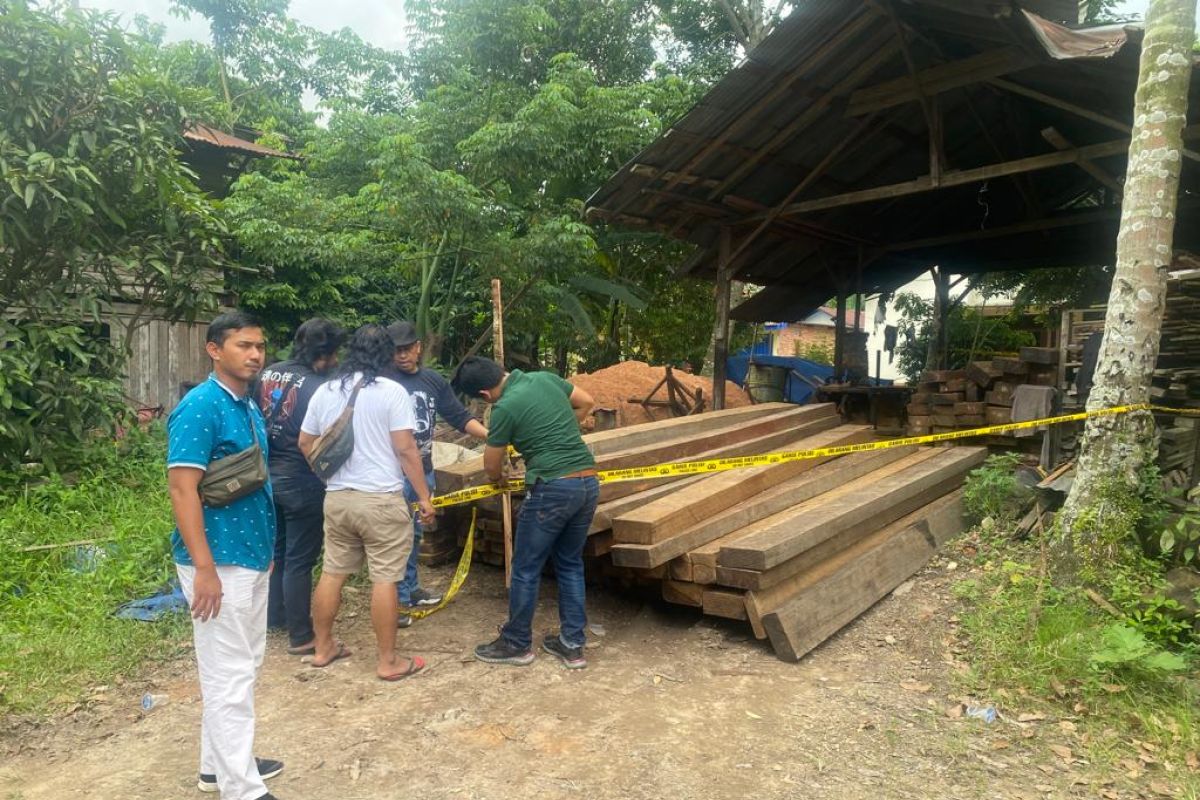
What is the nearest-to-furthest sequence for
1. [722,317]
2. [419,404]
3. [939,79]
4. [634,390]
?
[419,404] → [939,79] → [722,317] → [634,390]

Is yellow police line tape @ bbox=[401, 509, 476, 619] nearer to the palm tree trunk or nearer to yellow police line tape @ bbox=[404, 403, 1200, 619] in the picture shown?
Answer: yellow police line tape @ bbox=[404, 403, 1200, 619]

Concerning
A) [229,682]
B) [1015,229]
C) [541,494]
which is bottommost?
[229,682]

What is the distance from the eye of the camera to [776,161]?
8.62 metres

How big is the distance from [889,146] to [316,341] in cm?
748

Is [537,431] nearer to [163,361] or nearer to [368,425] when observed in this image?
[368,425]

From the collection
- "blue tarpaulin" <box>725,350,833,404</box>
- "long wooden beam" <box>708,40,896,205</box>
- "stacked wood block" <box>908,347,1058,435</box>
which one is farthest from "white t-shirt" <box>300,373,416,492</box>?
"blue tarpaulin" <box>725,350,833,404</box>

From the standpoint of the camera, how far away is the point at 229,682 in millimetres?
2705

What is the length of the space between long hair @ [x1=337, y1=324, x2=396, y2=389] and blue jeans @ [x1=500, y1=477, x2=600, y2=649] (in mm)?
1011

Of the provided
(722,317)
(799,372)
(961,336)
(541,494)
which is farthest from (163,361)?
(961,336)

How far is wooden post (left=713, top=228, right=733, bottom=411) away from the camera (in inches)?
375

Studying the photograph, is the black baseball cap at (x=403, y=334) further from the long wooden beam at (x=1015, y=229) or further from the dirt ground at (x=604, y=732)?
the long wooden beam at (x=1015, y=229)

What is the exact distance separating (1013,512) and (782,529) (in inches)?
95.7

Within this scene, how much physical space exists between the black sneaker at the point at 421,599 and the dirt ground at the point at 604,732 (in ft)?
1.26

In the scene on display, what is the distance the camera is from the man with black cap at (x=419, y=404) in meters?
4.52
